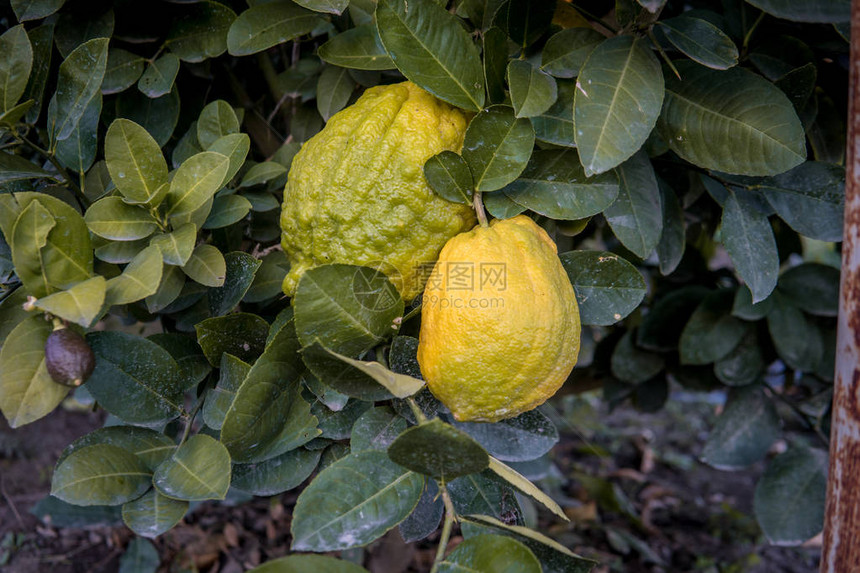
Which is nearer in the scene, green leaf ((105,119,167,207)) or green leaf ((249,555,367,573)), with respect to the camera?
green leaf ((249,555,367,573))

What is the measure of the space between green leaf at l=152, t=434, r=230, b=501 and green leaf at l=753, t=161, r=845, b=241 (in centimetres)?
89

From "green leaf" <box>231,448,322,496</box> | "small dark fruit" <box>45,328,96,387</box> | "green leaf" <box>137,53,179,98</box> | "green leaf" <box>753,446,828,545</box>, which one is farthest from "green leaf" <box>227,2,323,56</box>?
"green leaf" <box>753,446,828,545</box>

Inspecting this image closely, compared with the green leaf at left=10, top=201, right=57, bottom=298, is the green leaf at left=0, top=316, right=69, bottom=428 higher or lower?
A: lower

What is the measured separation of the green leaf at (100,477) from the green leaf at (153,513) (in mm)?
11

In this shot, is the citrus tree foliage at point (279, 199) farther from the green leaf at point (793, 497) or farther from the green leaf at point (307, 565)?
the green leaf at point (793, 497)

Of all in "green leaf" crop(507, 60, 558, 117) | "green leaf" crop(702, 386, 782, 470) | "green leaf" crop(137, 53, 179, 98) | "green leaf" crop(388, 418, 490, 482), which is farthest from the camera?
"green leaf" crop(702, 386, 782, 470)

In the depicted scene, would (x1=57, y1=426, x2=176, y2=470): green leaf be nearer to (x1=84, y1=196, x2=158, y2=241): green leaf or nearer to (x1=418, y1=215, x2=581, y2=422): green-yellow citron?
(x1=84, y1=196, x2=158, y2=241): green leaf

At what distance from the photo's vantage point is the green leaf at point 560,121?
80cm

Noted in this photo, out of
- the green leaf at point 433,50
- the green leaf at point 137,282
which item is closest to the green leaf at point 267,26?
the green leaf at point 433,50

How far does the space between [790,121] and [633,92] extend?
8.2 inches

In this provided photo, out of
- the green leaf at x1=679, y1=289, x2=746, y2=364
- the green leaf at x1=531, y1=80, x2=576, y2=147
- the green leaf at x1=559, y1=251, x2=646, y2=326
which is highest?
the green leaf at x1=531, y1=80, x2=576, y2=147

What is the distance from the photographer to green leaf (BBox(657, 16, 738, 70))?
78 centimetres

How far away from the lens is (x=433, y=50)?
2.54ft

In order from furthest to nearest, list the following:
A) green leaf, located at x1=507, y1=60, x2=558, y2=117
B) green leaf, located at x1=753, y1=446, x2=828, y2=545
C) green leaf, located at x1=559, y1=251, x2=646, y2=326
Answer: green leaf, located at x1=753, y1=446, x2=828, y2=545
green leaf, located at x1=559, y1=251, x2=646, y2=326
green leaf, located at x1=507, y1=60, x2=558, y2=117
